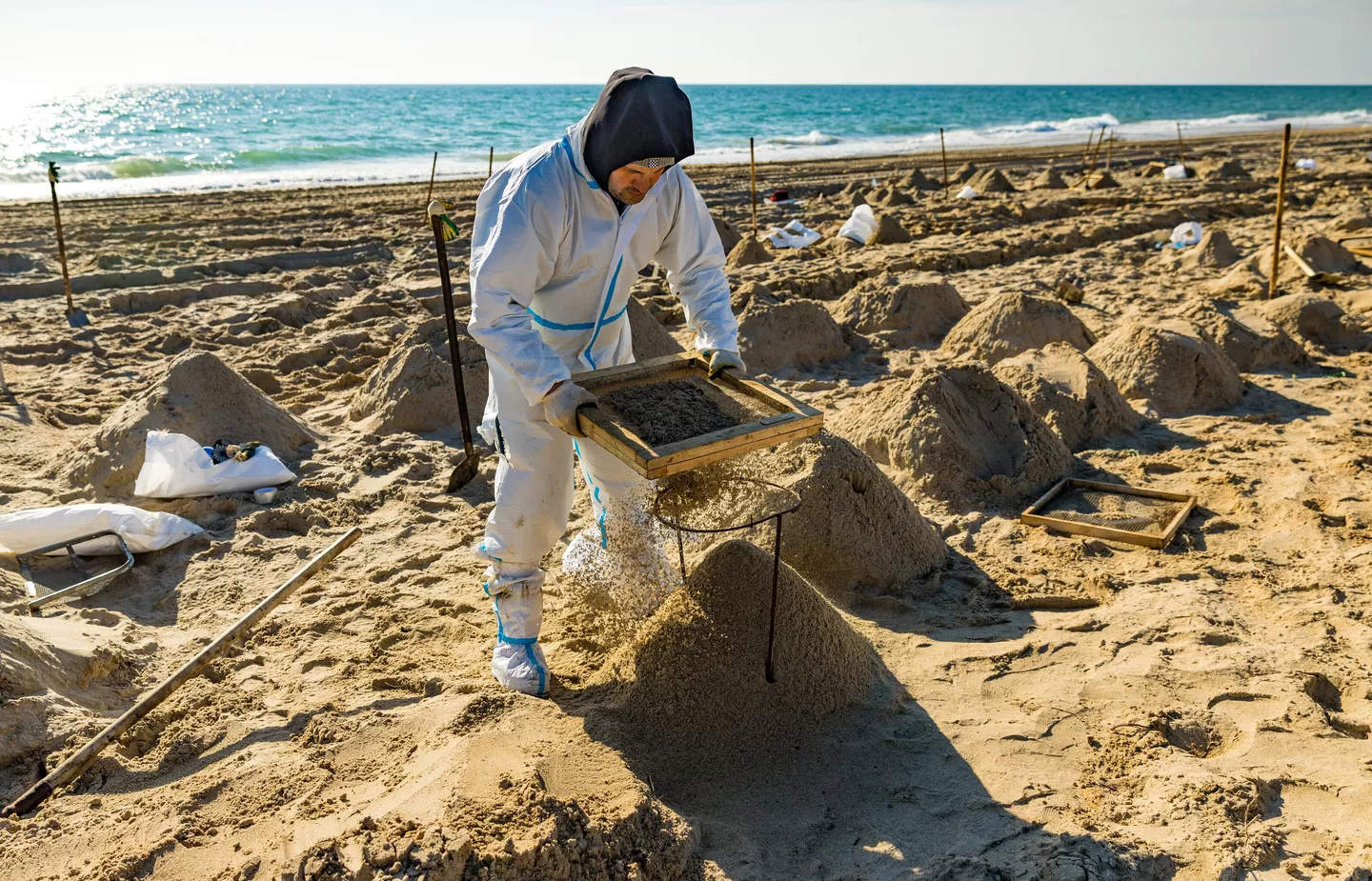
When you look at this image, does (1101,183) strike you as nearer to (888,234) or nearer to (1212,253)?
(888,234)

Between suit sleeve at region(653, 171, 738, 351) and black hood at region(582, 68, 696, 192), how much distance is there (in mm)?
438

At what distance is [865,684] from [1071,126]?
45.9 m

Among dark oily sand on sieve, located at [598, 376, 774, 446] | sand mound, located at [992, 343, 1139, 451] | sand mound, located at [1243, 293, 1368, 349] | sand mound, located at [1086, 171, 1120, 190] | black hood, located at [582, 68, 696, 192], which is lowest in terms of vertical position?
sand mound, located at [992, 343, 1139, 451]

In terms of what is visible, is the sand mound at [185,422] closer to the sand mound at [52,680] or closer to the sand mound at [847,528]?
the sand mound at [52,680]

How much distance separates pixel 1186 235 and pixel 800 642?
8.91 meters

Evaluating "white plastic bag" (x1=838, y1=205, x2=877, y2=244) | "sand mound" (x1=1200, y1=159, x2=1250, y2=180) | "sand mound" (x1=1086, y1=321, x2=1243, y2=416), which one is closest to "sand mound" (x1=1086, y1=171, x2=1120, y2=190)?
"sand mound" (x1=1200, y1=159, x2=1250, y2=180)

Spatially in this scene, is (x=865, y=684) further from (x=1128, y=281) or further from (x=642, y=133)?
(x=1128, y=281)

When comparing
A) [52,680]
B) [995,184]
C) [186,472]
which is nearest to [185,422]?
[186,472]

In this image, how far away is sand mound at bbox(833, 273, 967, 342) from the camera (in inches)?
273

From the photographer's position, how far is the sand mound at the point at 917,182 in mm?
15250

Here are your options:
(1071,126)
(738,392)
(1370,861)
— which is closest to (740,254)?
(738,392)

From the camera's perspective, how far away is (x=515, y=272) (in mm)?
2477

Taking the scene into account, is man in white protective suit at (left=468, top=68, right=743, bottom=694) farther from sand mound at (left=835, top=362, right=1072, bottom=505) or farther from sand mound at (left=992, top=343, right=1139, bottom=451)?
sand mound at (left=992, top=343, right=1139, bottom=451)

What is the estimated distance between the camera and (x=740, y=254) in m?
9.42
